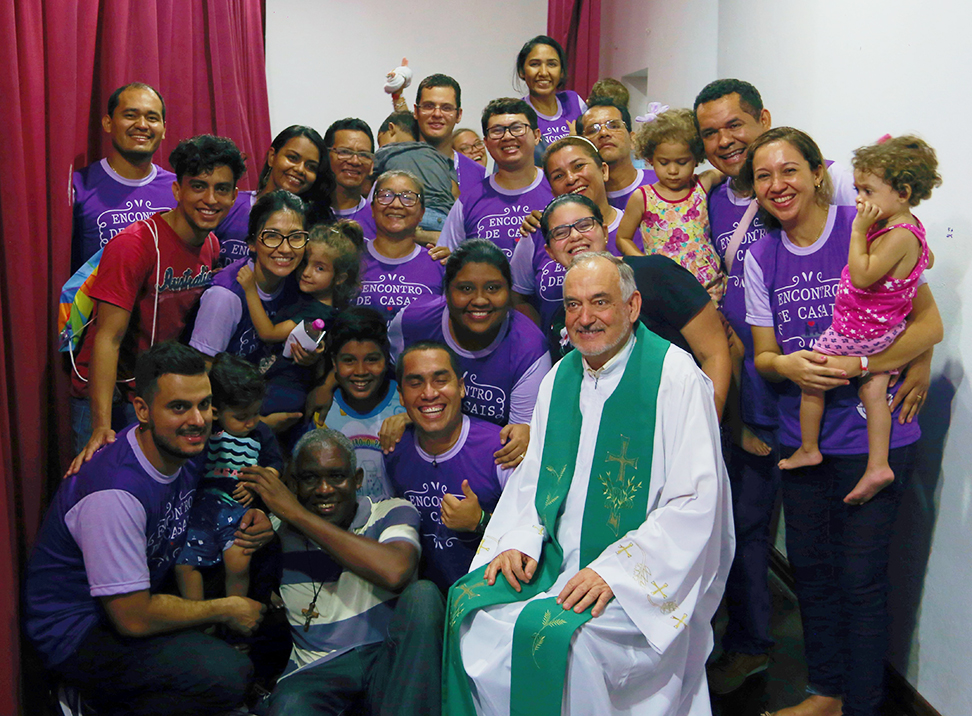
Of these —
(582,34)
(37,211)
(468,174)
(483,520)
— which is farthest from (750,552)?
(582,34)

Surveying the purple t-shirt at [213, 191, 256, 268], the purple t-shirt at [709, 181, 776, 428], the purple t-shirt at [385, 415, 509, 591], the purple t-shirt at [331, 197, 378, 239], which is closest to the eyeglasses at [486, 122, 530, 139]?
the purple t-shirt at [331, 197, 378, 239]

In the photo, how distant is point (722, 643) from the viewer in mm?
3240

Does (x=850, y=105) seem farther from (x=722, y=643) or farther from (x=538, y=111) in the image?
(x=722, y=643)

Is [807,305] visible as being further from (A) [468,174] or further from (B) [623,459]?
(A) [468,174]

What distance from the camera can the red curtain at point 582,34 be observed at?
7199 millimetres

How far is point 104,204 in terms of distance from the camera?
343 cm

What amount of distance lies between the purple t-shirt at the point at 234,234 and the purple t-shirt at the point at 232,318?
0.79 feet

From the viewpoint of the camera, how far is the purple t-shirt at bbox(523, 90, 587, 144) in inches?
186

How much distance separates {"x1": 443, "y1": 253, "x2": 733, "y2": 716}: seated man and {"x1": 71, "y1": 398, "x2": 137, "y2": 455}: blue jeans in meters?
1.52

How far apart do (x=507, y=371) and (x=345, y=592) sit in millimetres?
992

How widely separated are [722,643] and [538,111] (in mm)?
3024

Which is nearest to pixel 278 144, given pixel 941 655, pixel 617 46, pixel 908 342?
pixel 908 342

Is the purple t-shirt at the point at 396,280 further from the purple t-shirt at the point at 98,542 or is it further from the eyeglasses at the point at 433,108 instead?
the eyeglasses at the point at 433,108

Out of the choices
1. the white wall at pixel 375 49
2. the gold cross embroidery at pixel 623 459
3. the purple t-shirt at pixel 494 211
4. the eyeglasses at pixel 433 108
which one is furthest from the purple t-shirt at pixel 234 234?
the white wall at pixel 375 49
